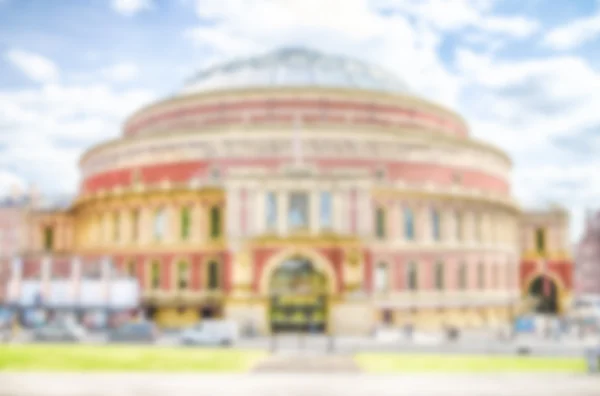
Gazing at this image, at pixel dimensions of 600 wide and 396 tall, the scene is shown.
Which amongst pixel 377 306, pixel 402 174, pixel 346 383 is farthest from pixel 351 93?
pixel 346 383

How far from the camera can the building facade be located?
41.7 metres

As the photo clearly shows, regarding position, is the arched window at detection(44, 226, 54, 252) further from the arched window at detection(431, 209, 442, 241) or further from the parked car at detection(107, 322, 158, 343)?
the arched window at detection(431, 209, 442, 241)

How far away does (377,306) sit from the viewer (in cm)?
4500

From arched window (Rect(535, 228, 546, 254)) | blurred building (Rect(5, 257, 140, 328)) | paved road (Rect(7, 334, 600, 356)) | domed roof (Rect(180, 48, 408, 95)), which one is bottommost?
paved road (Rect(7, 334, 600, 356))

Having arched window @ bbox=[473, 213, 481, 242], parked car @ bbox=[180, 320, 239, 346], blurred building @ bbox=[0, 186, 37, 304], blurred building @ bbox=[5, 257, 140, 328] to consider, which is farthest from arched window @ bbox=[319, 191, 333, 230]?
blurred building @ bbox=[0, 186, 37, 304]

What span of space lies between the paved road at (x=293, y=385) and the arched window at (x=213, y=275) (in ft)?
72.8

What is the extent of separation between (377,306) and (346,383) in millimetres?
22711

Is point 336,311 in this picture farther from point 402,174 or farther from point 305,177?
point 402,174

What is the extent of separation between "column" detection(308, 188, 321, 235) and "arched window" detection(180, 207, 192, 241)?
9365 millimetres

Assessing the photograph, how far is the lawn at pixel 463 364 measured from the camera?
85.4ft

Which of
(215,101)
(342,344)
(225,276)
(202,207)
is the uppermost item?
(215,101)

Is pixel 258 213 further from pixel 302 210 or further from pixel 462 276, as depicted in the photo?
pixel 462 276

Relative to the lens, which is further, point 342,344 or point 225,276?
point 225,276

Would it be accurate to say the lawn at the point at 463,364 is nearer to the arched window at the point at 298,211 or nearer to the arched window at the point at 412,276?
the arched window at the point at 298,211
